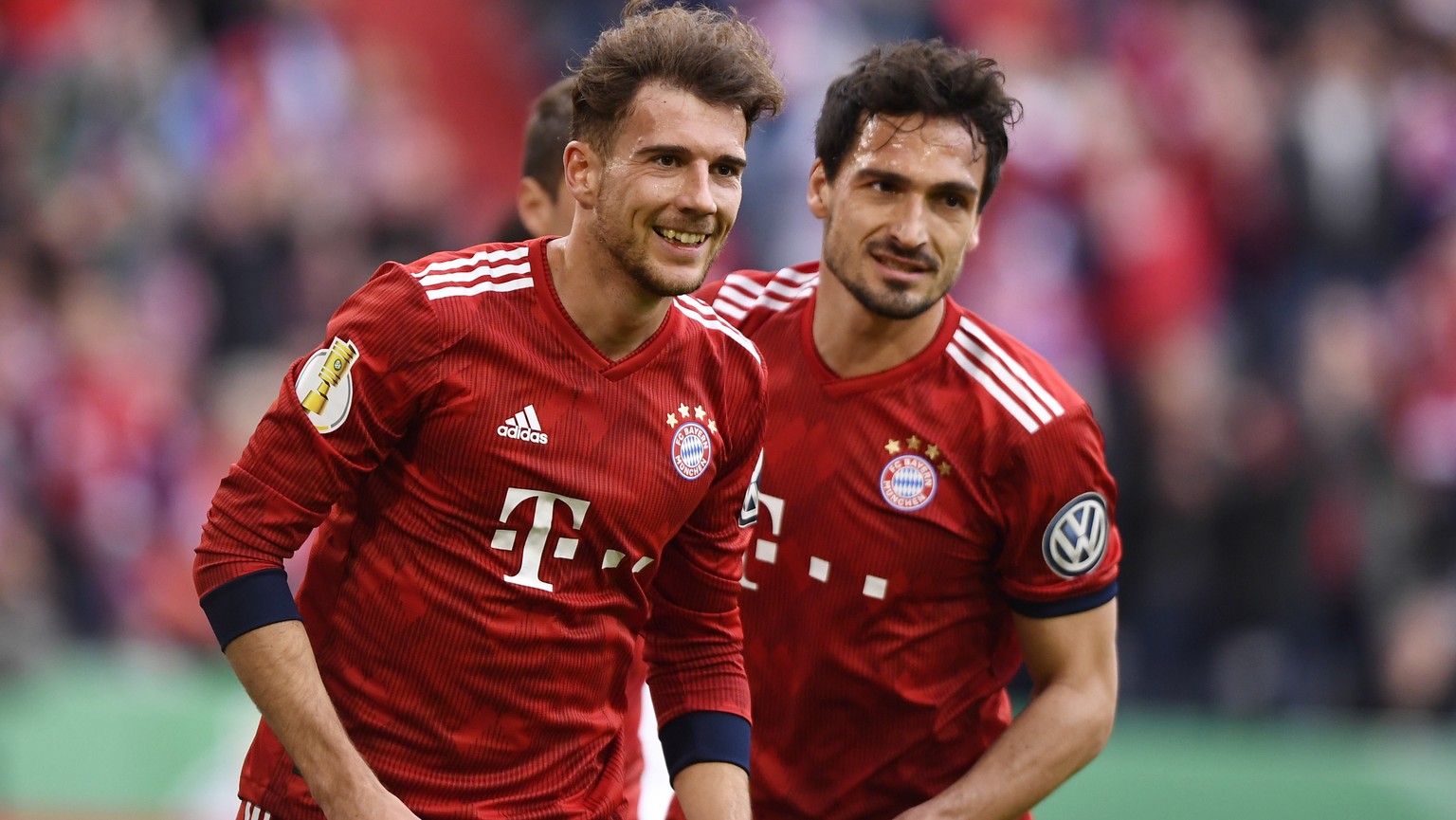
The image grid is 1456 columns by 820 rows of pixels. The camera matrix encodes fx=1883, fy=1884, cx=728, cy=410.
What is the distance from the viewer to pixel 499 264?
142 inches

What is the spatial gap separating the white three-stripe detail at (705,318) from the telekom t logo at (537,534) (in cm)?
49

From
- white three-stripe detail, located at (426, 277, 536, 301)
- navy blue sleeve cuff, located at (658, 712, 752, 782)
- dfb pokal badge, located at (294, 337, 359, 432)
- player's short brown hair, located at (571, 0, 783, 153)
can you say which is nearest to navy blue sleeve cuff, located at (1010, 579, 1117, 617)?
navy blue sleeve cuff, located at (658, 712, 752, 782)

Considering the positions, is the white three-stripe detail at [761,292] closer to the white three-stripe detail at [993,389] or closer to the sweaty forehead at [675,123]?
the white three-stripe detail at [993,389]

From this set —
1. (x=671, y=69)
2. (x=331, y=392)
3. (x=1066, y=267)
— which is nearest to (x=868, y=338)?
(x=671, y=69)

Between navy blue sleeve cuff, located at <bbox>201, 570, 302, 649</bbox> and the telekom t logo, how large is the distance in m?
0.42

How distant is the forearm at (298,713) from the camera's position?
3266 mm

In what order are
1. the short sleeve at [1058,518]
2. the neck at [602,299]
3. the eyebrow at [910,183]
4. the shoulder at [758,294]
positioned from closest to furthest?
the neck at [602,299]
the short sleeve at [1058,518]
the eyebrow at [910,183]
the shoulder at [758,294]

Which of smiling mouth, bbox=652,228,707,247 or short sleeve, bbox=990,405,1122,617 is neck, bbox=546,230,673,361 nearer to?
smiling mouth, bbox=652,228,707,247

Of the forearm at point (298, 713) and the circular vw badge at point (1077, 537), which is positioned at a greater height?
the circular vw badge at point (1077, 537)

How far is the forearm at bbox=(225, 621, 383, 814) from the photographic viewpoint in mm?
3266

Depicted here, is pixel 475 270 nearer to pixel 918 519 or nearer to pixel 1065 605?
pixel 918 519

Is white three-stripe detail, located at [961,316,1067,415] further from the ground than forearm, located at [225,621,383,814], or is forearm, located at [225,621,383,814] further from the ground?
white three-stripe detail, located at [961,316,1067,415]

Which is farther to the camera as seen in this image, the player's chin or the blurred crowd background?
the blurred crowd background

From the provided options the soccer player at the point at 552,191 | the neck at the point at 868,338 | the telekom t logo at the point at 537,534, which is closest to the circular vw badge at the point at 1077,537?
the neck at the point at 868,338
